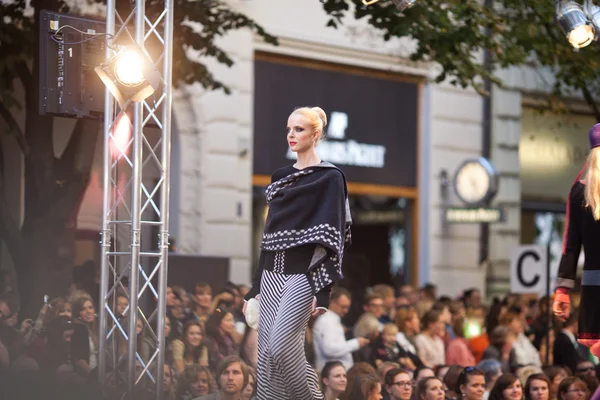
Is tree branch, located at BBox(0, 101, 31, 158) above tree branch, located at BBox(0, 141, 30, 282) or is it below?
above

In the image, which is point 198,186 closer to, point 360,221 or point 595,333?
point 360,221

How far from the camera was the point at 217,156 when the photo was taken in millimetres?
15609

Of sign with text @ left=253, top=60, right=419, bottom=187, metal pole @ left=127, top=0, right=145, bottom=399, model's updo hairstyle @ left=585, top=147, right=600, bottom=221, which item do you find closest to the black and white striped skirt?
model's updo hairstyle @ left=585, top=147, right=600, bottom=221

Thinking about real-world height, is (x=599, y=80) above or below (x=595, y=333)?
above

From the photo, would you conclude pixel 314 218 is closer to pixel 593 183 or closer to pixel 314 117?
pixel 314 117

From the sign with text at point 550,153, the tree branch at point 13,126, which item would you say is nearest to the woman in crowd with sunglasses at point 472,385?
the tree branch at point 13,126

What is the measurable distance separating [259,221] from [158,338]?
337 inches

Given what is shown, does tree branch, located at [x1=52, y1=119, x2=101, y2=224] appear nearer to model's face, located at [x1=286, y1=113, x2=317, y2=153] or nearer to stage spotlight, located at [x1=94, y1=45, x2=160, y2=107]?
stage spotlight, located at [x1=94, y1=45, x2=160, y2=107]

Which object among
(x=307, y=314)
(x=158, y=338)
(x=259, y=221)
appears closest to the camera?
(x=307, y=314)

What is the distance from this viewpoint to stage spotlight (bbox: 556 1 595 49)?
32.4ft

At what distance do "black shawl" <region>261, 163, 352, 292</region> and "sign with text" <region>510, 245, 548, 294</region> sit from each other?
7.77m

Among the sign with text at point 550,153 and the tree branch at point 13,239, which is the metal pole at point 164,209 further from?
the sign with text at point 550,153

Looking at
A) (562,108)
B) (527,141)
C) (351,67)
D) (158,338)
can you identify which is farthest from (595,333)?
(527,141)

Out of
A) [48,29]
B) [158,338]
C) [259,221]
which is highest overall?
[48,29]
